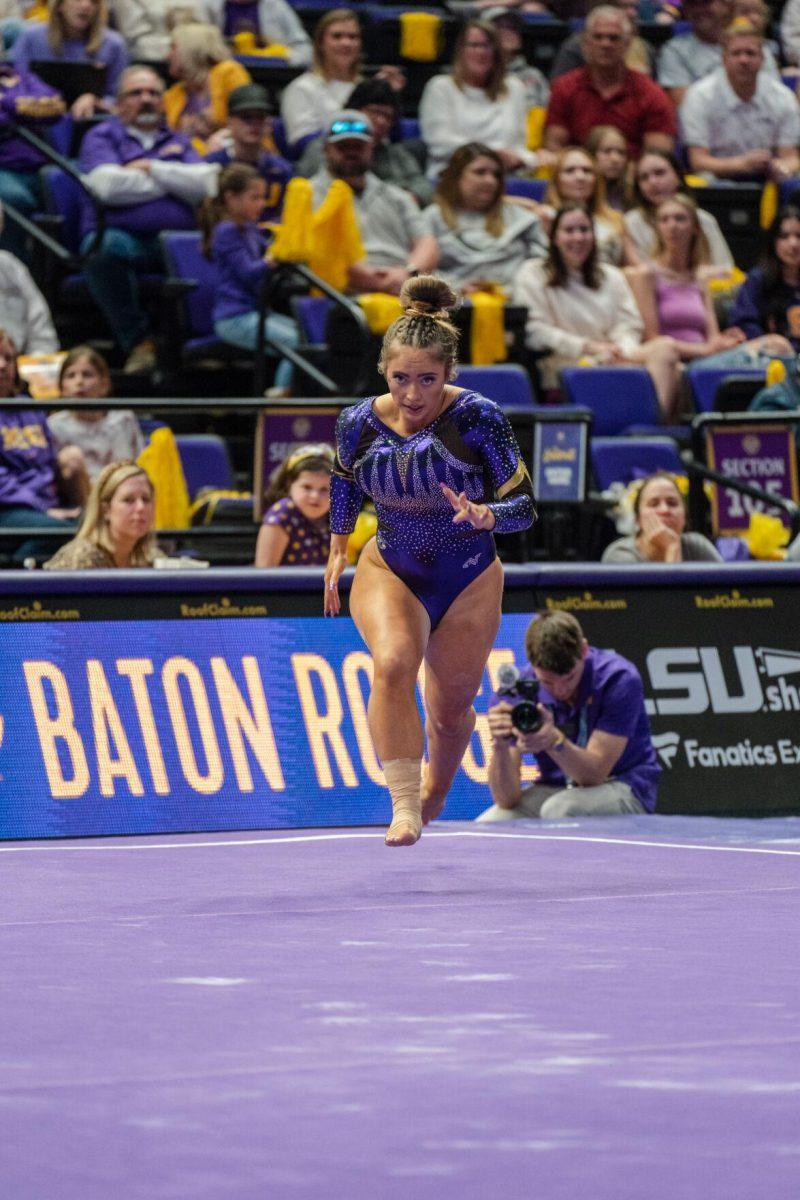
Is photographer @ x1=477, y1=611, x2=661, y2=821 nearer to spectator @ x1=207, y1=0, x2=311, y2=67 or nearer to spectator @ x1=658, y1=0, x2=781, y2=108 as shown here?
spectator @ x1=207, y1=0, x2=311, y2=67

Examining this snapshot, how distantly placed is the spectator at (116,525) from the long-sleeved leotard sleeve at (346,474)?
80.6 inches

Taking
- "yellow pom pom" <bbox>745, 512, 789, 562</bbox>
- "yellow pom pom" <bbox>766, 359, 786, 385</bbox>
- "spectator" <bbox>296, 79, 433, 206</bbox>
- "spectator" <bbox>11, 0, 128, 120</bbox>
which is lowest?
"yellow pom pom" <bbox>745, 512, 789, 562</bbox>

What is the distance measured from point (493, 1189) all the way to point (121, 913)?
294 cm

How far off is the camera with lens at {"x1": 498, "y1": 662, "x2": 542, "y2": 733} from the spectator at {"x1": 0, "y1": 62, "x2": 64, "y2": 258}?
17.0 ft

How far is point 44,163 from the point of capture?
12.4m

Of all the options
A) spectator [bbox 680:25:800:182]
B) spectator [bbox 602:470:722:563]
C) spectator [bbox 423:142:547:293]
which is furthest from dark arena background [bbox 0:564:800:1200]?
spectator [bbox 680:25:800:182]

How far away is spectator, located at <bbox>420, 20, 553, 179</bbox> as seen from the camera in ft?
43.4

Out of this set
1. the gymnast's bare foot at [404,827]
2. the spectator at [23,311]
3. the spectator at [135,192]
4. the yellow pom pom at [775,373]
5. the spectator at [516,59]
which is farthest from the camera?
the spectator at [516,59]

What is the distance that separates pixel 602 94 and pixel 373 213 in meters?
2.40

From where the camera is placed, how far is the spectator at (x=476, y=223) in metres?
12.1

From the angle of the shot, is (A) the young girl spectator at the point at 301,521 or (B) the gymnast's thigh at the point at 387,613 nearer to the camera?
(B) the gymnast's thigh at the point at 387,613

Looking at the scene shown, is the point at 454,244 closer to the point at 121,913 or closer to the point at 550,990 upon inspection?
the point at 121,913

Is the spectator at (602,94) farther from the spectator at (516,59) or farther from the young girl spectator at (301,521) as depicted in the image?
the young girl spectator at (301,521)

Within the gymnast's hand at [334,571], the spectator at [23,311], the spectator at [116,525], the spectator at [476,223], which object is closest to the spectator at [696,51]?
the spectator at [476,223]
